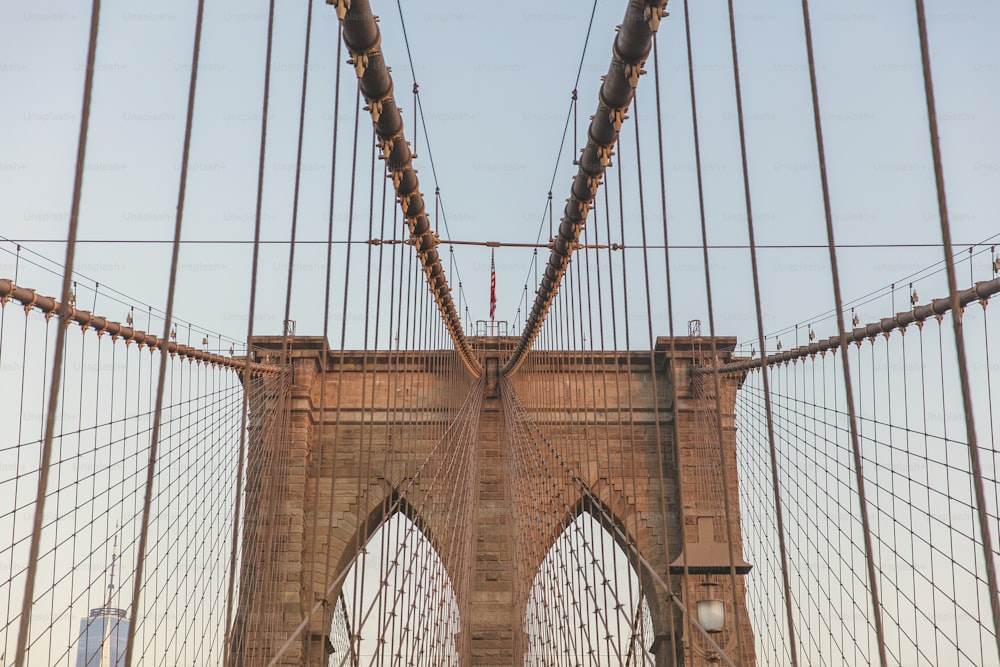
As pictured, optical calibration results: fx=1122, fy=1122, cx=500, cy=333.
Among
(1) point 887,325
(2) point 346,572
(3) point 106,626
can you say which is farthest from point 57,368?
(3) point 106,626

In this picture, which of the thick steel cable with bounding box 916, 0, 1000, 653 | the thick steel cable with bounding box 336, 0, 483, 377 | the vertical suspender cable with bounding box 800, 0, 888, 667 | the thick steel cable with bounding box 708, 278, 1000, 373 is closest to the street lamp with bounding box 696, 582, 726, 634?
the thick steel cable with bounding box 708, 278, 1000, 373

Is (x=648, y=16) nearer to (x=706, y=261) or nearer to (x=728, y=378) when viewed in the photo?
(x=706, y=261)

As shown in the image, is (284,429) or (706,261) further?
(284,429)

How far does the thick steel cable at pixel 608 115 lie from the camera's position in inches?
175

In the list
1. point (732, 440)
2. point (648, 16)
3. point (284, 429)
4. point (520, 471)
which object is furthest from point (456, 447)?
point (648, 16)

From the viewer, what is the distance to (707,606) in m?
8.26

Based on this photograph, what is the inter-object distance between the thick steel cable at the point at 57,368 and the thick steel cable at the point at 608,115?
253 cm

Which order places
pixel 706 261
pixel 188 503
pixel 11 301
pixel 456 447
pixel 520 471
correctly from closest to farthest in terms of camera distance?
pixel 706 261 < pixel 11 301 < pixel 188 503 < pixel 456 447 < pixel 520 471

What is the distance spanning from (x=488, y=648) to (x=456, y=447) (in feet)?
9.97

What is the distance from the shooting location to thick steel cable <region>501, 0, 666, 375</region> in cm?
446

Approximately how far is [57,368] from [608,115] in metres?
4.17

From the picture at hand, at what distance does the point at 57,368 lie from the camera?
6.27 ft

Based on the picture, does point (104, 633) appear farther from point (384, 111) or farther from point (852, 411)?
point (852, 411)

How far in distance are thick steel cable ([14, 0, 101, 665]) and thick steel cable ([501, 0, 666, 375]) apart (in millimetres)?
2531
